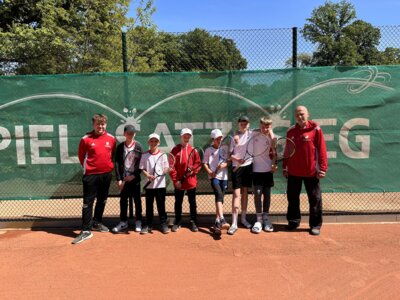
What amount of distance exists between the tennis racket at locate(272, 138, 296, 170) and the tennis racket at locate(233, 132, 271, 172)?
0.42 ft

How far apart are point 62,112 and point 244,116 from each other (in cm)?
278

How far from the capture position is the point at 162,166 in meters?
4.86

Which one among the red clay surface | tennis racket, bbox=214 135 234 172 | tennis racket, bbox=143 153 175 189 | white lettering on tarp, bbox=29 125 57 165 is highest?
white lettering on tarp, bbox=29 125 57 165

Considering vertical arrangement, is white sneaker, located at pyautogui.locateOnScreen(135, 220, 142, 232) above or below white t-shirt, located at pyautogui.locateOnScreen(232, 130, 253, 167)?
below

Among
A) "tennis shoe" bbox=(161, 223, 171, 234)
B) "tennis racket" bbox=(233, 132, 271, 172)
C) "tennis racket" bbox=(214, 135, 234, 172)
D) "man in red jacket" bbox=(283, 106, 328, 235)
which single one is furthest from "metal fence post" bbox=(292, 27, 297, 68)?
"tennis shoe" bbox=(161, 223, 171, 234)

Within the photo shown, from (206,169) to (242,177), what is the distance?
532 mm

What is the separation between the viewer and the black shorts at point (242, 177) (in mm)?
4863

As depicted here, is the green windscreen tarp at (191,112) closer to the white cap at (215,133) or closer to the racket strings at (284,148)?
the racket strings at (284,148)

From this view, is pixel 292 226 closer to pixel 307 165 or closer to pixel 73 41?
pixel 307 165

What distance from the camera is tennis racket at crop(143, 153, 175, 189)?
482cm

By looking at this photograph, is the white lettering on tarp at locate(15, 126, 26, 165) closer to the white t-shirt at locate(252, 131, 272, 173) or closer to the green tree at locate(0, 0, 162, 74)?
the white t-shirt at locate(252, 131, 272, 173)

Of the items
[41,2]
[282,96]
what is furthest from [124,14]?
[282,96]

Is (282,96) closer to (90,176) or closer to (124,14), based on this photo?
(90,176)

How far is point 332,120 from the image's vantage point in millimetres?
5250
